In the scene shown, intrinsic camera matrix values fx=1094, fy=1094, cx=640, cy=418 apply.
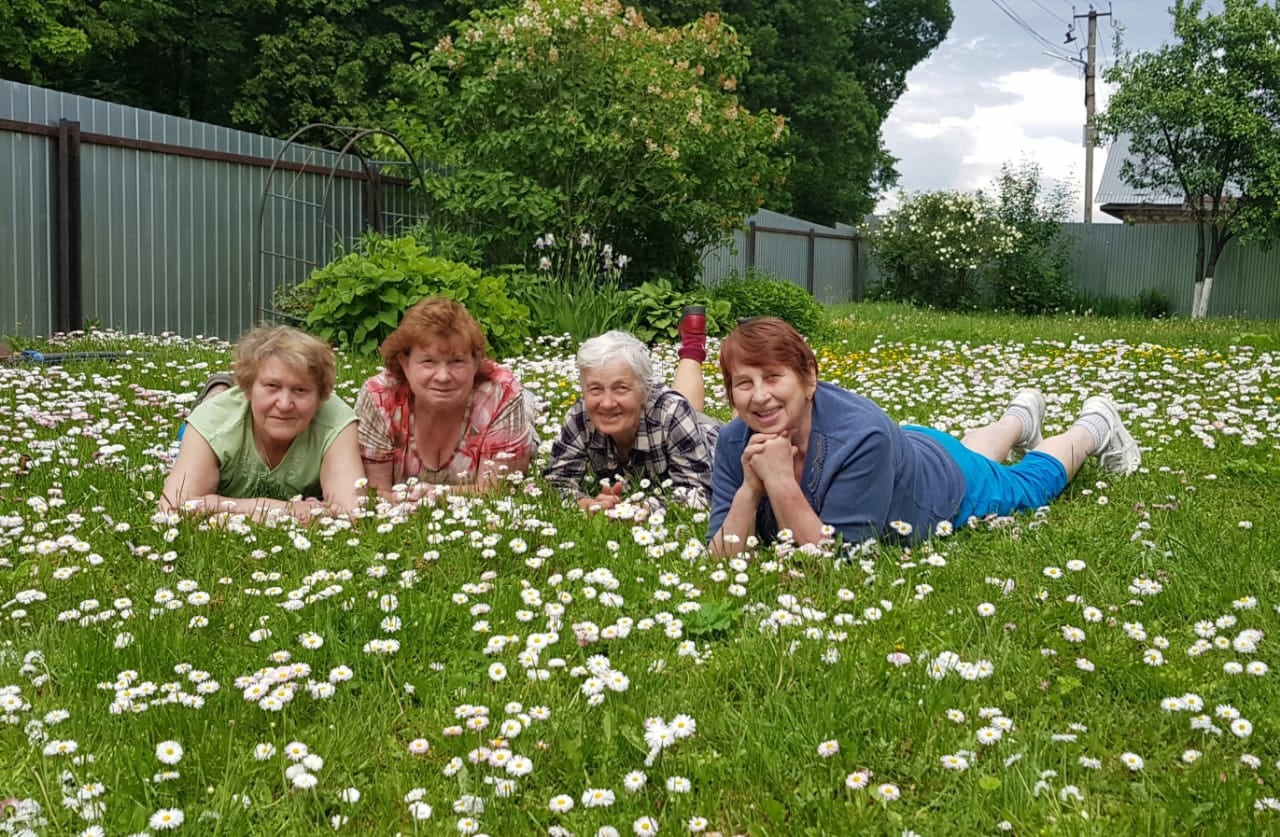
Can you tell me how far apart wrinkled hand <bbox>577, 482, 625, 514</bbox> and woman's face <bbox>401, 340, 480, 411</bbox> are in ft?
2.38

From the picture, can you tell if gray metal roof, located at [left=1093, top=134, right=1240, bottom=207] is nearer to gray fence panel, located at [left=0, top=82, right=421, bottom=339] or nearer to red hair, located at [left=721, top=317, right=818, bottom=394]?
gray fence panel, located at [left=0, top=82, right=421, bottom=339]

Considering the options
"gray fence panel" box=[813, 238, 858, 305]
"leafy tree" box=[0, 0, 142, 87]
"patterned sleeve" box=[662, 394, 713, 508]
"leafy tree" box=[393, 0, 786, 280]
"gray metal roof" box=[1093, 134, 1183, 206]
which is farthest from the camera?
"gray metal roof" box=[1093, 134, 1183, 206]

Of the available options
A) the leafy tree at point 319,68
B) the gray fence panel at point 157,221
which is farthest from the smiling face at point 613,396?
the leafy tree at point 319,68

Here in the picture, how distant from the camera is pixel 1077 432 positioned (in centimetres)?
491

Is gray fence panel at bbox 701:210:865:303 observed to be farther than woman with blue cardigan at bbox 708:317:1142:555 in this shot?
Yes

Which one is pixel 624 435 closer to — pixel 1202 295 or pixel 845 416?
pixel 845 416

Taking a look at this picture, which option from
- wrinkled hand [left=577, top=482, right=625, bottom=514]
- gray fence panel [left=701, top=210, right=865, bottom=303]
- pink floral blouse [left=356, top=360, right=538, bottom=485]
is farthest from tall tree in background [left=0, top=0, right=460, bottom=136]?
wrinkled hand [left=577, top=482, right=625, bottom=514]

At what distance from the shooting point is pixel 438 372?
15.1ft

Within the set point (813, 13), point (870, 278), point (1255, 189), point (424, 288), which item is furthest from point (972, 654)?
point (813, 13)

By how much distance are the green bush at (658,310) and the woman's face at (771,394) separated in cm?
745

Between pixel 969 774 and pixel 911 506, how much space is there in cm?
173

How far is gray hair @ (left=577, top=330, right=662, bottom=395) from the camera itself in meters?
4.52

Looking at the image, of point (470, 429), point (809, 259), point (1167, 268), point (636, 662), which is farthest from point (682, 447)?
point (1167, 268)

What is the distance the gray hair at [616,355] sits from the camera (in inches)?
178
